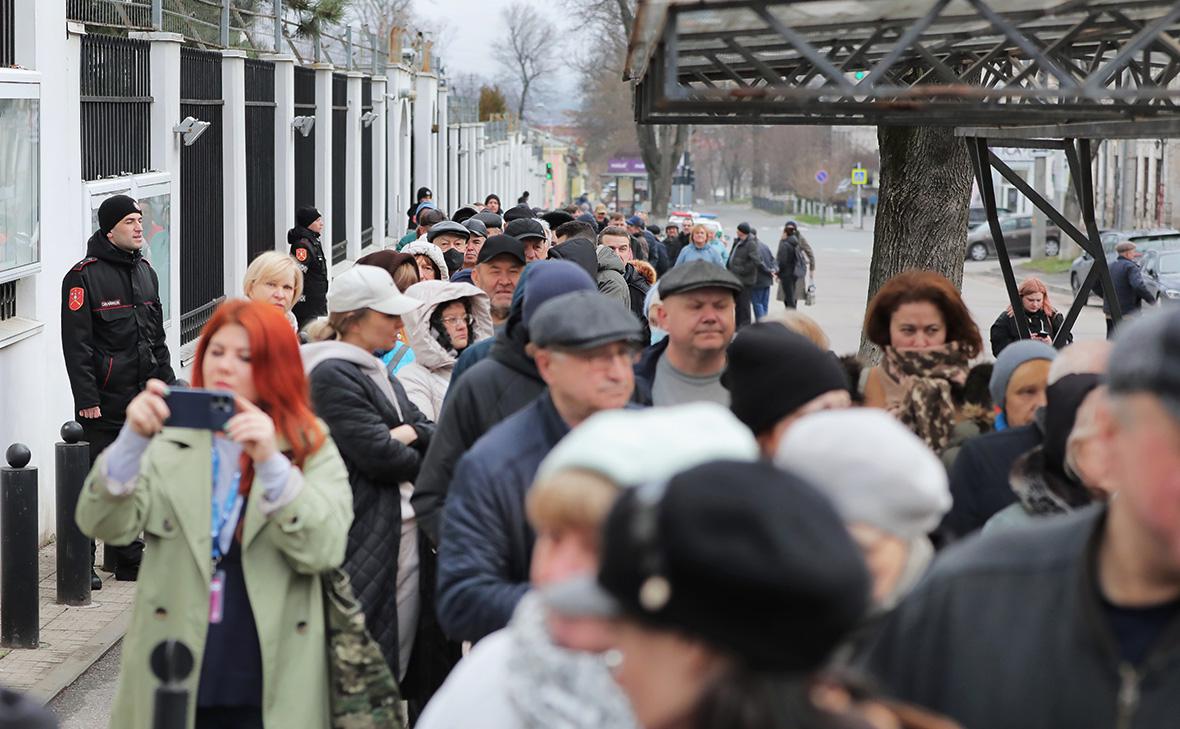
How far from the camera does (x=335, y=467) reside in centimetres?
452

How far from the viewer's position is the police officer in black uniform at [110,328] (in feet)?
30.4

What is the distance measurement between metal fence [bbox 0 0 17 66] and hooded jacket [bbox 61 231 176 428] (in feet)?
5.15

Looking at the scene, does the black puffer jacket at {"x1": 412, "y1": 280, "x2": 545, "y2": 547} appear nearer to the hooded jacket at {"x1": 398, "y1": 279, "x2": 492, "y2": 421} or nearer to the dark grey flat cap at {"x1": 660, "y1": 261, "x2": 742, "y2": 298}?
the dark grey flat cap at {"x1": 660, "y1": 261, "x2": 742, "y2": 298}

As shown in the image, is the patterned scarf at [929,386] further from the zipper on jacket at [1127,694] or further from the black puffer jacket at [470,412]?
the zipper on jacket at [1127,694]

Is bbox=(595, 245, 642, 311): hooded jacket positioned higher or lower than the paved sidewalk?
higher

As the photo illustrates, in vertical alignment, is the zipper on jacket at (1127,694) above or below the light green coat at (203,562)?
above

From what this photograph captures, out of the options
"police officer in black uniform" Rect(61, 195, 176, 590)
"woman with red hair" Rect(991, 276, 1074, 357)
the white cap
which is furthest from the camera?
"woman with red hair" Rect(991, 276, 1074, 357)

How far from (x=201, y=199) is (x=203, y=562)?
11923 mm

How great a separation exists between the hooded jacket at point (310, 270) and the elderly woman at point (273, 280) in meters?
8.42

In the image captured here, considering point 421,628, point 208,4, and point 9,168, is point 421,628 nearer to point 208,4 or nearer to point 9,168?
point 9,168

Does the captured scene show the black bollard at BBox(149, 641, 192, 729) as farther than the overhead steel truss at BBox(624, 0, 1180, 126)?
Answer: No

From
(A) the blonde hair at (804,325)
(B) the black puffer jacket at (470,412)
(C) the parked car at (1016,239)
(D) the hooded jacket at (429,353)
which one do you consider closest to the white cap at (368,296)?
(D) the hooded jacket at (429,353)

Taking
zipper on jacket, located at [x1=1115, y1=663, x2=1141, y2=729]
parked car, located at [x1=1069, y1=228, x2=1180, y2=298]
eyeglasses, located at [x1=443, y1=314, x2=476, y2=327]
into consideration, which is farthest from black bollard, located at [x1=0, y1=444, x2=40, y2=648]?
parked car, located at [x1=1069, y1=228, x2=1180, y2=298]

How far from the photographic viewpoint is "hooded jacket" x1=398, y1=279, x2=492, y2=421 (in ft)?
22.3
